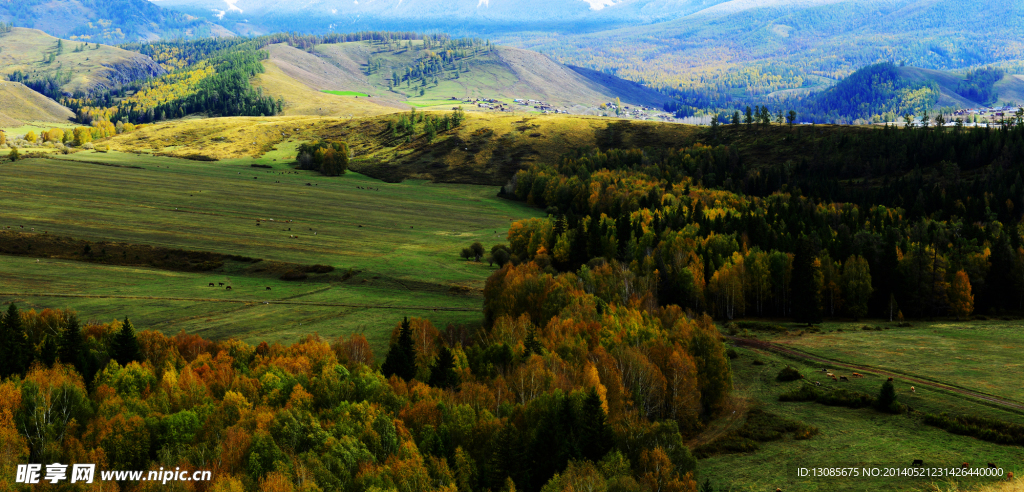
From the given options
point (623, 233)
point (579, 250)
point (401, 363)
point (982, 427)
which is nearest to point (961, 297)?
point (982, 427)

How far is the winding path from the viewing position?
253 ft

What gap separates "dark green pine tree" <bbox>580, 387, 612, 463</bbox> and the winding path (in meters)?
46.4

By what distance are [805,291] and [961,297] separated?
1140 inches

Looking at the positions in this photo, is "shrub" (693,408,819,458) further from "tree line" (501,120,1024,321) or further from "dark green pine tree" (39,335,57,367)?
"dark green pine tree" (39,335,57,367)

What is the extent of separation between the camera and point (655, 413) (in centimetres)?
7656

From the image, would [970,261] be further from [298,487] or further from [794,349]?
[298,487]

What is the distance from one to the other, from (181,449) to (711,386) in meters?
56.1

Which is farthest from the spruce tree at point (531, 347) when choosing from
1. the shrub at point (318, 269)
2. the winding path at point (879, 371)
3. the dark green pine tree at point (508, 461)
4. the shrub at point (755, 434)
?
the shrub at point (318, 269)

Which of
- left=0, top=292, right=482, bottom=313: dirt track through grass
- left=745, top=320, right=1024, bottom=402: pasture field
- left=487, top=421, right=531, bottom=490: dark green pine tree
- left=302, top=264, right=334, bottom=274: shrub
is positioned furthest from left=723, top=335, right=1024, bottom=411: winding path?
left=302, top=264, right=334, bottom=274: shrub

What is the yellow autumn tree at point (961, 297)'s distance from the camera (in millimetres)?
123625

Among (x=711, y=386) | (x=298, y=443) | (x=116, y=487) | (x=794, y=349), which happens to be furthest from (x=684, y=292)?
(x=116, y=487)

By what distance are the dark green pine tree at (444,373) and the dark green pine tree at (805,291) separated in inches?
2792

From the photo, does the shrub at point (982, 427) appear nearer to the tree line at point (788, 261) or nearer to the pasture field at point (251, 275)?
the tree line at point (788, 261)

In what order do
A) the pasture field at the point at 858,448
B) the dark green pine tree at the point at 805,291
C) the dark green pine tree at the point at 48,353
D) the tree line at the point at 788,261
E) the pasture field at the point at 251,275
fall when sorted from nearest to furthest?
the pasture field at the point at 858,448
the dark green pine tree at the point at 48,353
the pasture field at the point at 251,275
the dark green pine tree at the point at 805,291
the tree line at the point at 788,261
